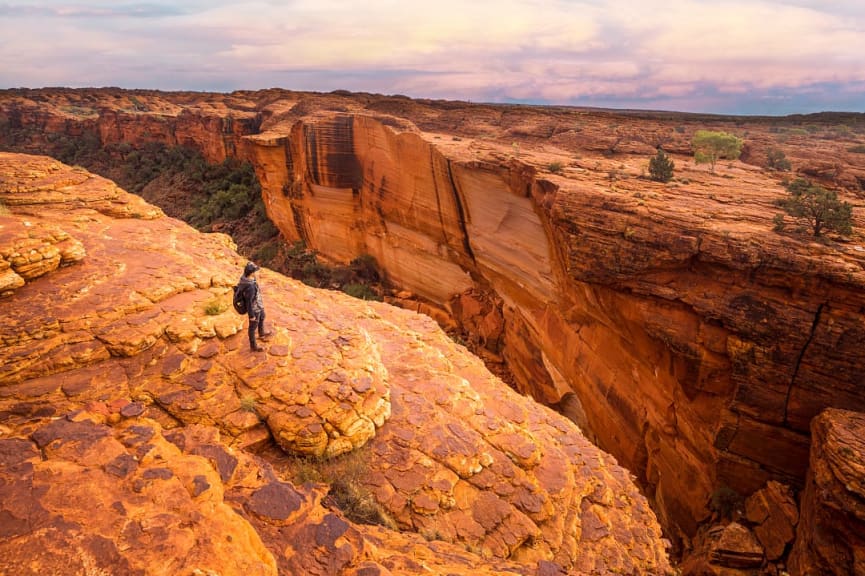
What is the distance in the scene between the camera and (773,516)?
9.08 metres

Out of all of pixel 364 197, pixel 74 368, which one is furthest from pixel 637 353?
pixel 364 197

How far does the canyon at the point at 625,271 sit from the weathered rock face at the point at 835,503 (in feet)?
2.90

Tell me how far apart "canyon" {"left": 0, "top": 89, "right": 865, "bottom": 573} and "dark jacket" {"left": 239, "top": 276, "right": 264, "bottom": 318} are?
8.47m

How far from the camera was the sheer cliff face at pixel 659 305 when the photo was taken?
8.78m

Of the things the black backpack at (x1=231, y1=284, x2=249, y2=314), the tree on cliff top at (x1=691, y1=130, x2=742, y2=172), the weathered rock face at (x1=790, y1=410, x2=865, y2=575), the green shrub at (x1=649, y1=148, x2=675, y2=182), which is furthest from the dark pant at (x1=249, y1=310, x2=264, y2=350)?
the tree on cliff top at (x1=691, y1=130, x2=742, y2=172)

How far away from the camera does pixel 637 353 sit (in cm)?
1190

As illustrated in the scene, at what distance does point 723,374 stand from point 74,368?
470 inches

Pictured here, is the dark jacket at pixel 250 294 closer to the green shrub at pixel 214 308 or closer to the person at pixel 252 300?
the person at pixel 252 300

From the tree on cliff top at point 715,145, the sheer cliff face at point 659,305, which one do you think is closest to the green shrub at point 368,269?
the sheer cliff face at point 659,305

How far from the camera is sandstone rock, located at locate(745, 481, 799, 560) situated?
8.70 m

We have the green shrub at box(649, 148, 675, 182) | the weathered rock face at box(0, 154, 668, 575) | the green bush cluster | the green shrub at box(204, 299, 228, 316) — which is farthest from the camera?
the green bush cluster

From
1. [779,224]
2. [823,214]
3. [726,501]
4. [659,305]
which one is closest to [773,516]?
[726,501]

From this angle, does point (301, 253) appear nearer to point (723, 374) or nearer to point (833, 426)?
point (723, 374)

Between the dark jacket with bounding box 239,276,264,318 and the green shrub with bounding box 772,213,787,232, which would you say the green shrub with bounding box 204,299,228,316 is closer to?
the dark jacket with bounding box 239,276,264,318
